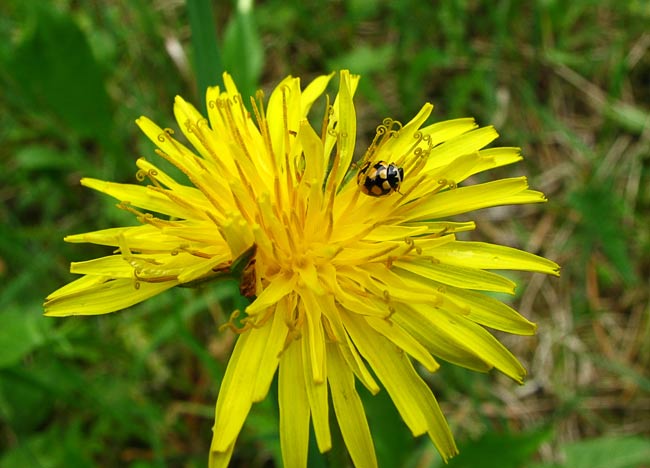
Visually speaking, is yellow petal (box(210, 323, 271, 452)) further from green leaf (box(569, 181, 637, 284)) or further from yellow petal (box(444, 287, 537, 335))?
green leaf (box(569, 181, 637, 284))

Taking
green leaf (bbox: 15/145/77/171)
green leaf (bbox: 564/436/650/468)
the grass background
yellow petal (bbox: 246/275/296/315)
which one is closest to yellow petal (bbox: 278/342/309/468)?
yellow petal (bbox: 246/275/296/315)

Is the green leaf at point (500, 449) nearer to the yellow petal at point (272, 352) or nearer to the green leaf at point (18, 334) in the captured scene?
the yellow petal at point (272, 352)

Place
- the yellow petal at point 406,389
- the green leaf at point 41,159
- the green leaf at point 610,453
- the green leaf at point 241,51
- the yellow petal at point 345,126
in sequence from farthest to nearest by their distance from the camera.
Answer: the green leaf at point 41,159 < the green leaf at point 241,51 < the green leaf at point 610,453 < the yellow petal at point 345,126 < the yellow petal at point 406,389

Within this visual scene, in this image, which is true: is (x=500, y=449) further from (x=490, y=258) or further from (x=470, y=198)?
(x=470, y=198)

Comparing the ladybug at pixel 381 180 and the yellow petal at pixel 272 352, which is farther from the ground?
the ladybug at pixel 381 180

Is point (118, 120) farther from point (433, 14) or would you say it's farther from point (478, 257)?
point (478, 257)

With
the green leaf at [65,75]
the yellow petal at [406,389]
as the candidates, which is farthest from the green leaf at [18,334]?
the yellow petal at [406,389]

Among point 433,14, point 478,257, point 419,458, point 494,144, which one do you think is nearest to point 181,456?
point 419,458
